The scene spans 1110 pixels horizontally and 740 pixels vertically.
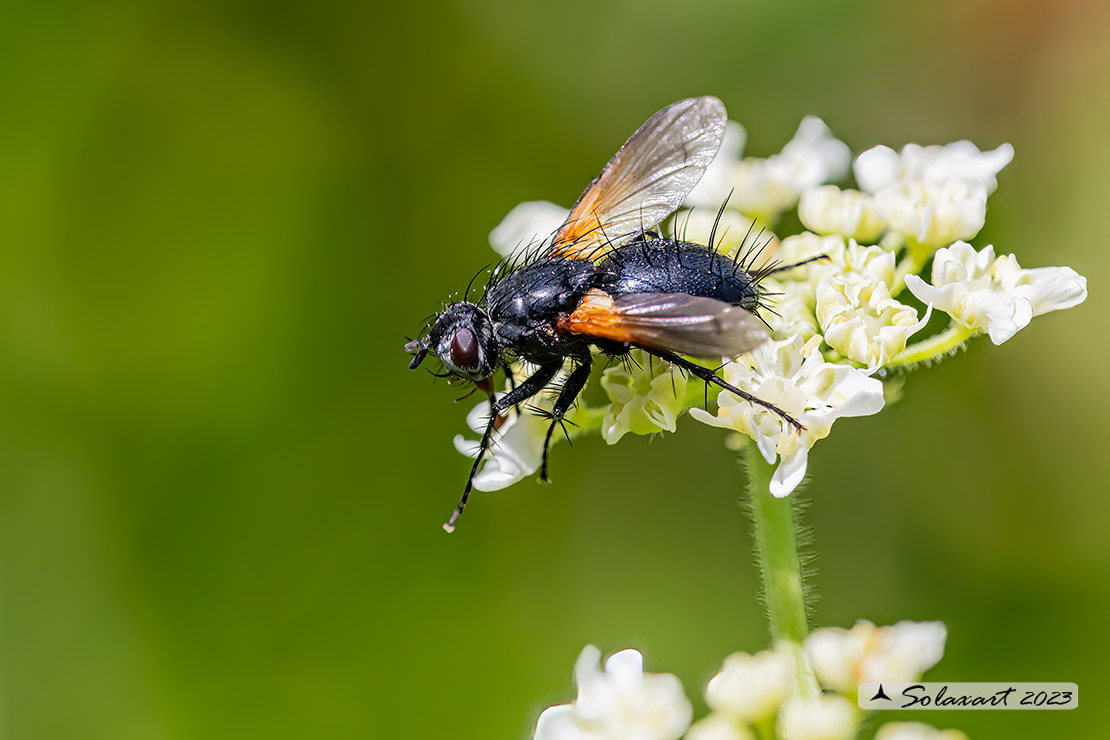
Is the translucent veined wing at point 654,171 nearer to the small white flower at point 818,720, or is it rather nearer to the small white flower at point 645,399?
the small white flower at point 645,399

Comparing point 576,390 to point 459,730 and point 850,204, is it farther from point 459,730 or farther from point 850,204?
point 459,730

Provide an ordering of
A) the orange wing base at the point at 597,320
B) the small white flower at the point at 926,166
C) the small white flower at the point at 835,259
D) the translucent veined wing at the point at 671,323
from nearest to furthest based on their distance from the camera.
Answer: the translucent veined wing at the point at 671,323 → the orange wing base at the point at 597,320 → the small white flower at the point at 835,259 → the small white flower at the point at 926,166

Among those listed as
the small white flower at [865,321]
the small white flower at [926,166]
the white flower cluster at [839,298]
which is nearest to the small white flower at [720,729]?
the white flower cluster at [839,298]

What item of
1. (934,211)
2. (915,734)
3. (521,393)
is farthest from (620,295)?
(915,734)

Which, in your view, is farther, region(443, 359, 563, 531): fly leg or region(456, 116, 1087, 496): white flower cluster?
region(443, 359, 563, 531): fly leg

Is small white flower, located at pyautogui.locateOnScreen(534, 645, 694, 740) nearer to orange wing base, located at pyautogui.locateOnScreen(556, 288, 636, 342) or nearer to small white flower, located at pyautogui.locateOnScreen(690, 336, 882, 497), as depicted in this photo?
small white flower, located at pyautogui.locateOnScreen(690, 336, 882, 497)

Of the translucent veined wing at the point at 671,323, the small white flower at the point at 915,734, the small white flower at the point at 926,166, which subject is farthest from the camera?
the small white flower at the point at 926,166

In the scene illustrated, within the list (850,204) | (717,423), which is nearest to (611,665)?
(717,423)

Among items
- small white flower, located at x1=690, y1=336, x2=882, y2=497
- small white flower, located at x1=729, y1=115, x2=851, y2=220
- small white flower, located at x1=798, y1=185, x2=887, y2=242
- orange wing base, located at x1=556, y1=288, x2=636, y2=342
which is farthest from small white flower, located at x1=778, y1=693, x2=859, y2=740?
small white flower, located at x1=729, y1=115, x2=851, y2=220
